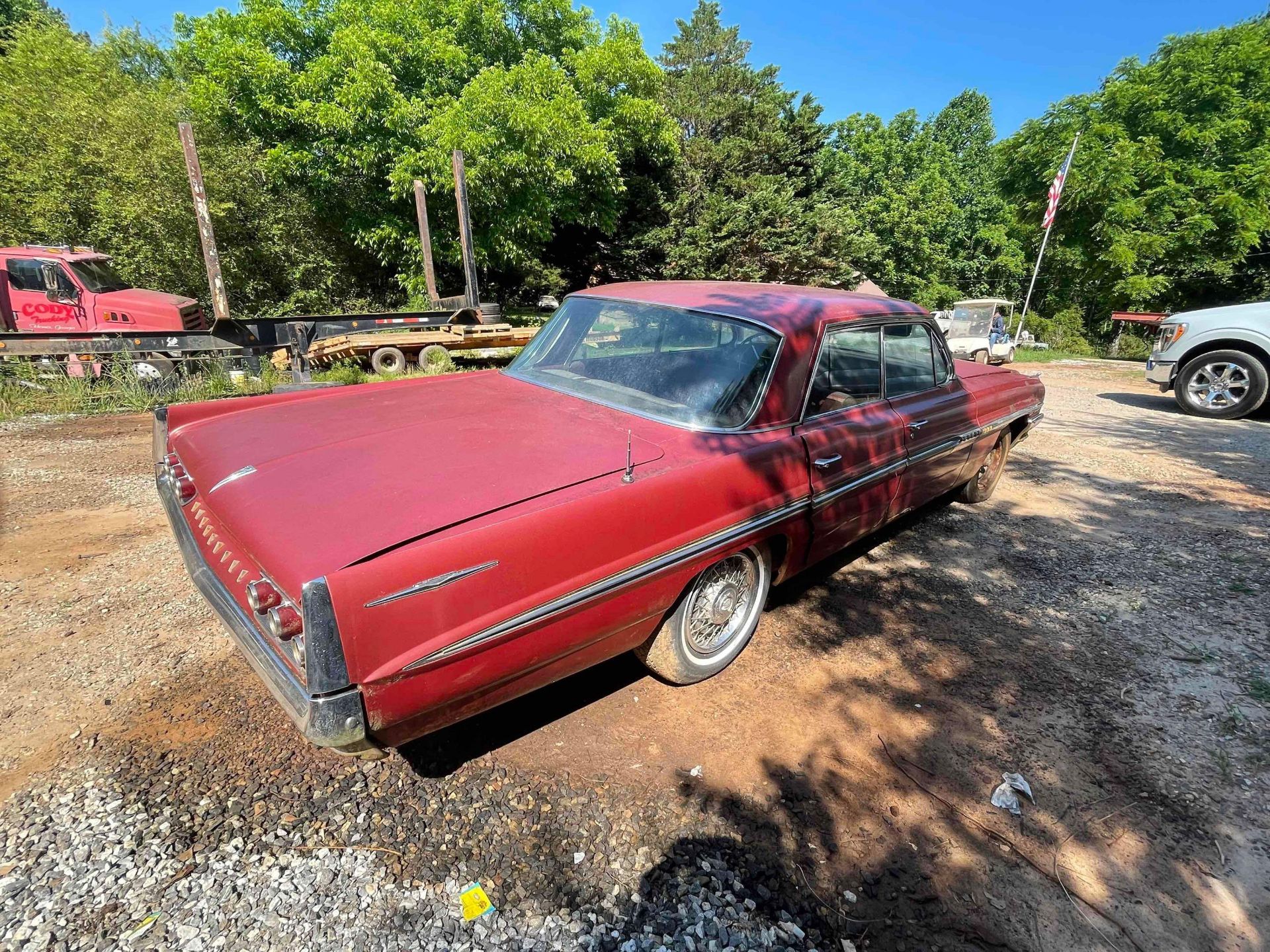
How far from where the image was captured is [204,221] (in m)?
8.85

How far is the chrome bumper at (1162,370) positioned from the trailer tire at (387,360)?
1087 centimetres

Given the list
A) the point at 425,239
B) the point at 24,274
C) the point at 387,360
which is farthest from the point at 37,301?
the point at 425,239

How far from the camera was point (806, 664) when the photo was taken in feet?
9.11

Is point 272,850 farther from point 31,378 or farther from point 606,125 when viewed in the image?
point 606,125

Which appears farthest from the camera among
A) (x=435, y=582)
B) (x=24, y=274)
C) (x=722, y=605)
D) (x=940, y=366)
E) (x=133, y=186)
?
(x=133, y=186)

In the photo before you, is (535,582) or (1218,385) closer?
(535,582)

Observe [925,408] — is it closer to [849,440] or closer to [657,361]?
[849,440]

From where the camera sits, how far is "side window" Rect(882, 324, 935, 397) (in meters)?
3.33

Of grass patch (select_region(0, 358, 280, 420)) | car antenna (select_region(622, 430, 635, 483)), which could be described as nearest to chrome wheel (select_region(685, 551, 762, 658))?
car antenna (select_region(622, 430, 635, 483))

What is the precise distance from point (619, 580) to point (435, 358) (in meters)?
8.26

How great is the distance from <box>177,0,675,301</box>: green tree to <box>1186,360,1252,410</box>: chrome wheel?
1248cm

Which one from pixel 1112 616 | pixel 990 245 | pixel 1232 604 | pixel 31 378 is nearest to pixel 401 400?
pixel 1112 616

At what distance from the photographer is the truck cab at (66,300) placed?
8.97m

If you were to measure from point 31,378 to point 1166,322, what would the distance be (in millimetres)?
15128
